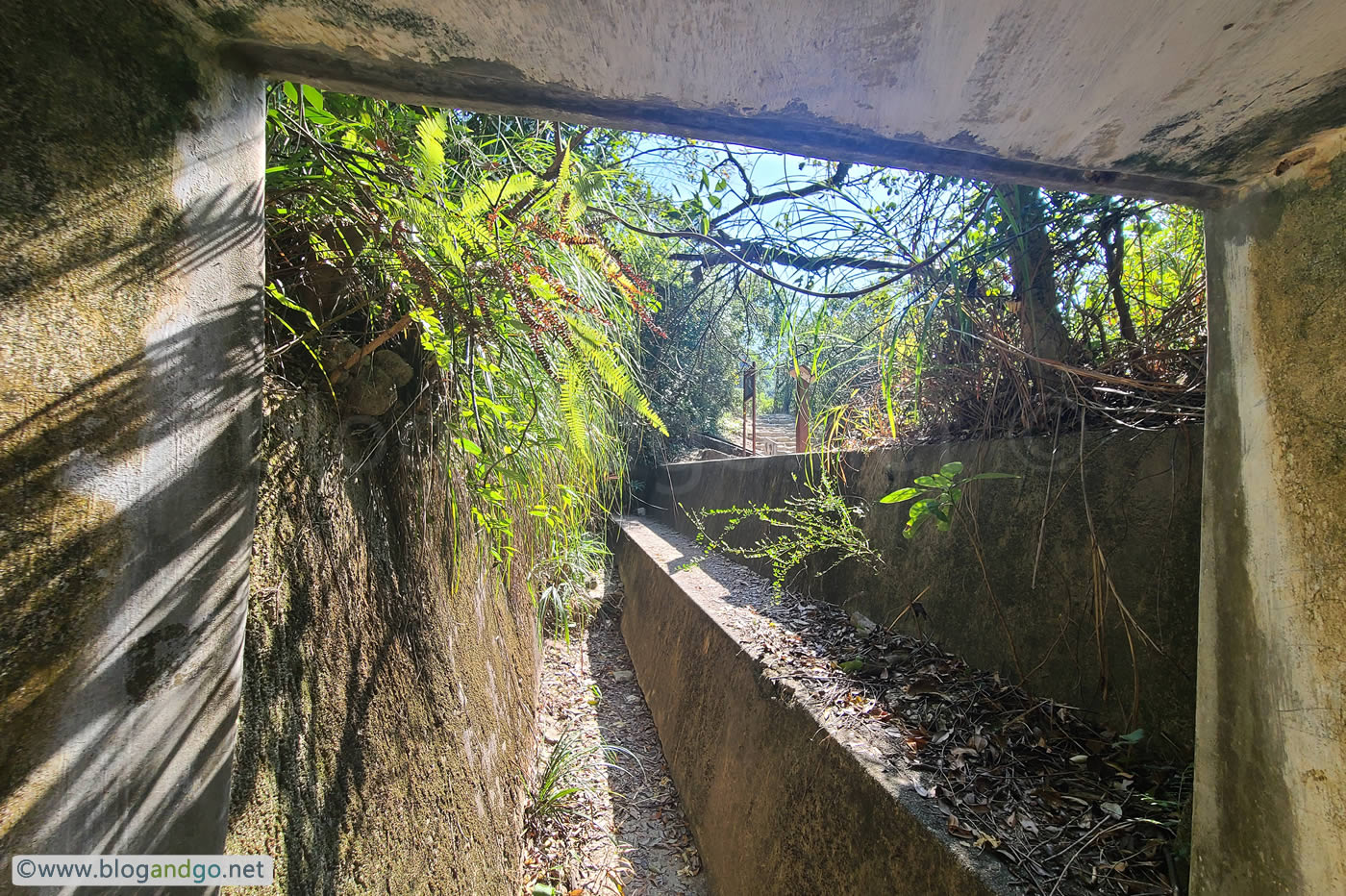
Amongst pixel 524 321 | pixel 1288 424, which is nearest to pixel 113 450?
pixel 524 321

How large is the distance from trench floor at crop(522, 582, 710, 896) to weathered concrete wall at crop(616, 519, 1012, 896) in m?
A: 0.12

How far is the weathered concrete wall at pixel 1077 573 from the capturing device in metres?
1.42

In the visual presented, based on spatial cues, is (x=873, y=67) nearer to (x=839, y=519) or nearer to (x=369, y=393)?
(x=369, y=393)

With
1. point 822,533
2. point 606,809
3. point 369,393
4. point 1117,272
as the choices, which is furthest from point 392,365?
point 606,809

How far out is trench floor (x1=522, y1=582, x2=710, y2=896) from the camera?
233cm

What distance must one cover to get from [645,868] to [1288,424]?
2698 millimetres

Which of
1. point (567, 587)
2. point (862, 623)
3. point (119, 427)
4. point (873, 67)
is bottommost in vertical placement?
point (567, 587)

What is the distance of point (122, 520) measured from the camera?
0.60 metres

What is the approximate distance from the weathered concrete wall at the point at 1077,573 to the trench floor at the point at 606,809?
1.48m

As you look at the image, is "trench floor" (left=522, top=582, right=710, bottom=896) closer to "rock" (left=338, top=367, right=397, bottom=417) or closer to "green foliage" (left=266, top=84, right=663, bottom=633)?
"green foliage" (left=266, top=84, right=663, bottom=633)

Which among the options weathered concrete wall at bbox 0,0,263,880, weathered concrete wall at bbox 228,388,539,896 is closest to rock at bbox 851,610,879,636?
weathered concrete wall at bbox 228,388,539,896

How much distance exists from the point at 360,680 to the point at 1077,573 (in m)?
1.92

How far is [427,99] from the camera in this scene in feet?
2.57

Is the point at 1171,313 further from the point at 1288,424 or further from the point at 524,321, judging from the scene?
the point at 524,321
